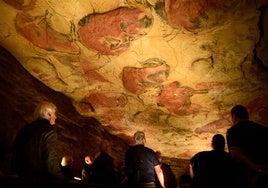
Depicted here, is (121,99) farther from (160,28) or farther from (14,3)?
(14,3)

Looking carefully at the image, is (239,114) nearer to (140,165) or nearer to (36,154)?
(140,165)

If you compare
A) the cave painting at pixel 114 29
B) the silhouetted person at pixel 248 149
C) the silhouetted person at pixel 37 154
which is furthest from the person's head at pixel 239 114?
the cave painting at pixel 114 29

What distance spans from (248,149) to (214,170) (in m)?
0.44

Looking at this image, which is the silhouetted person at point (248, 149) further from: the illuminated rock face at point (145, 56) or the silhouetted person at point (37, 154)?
the illuminated rock face at point (145, 56)

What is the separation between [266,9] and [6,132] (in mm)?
5649

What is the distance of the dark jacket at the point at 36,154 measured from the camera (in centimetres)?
316

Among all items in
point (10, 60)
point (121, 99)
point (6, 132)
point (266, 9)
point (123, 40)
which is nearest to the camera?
point (266, 9)

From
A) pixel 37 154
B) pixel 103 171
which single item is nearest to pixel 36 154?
pixel 37 154

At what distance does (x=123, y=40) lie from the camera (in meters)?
6.33

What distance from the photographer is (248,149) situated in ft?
10.6

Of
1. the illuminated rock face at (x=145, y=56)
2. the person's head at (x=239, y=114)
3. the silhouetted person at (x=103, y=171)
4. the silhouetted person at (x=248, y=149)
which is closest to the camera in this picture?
the silhouetted person at (x=248, y=149)

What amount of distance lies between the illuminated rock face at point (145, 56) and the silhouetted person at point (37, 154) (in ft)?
10.3

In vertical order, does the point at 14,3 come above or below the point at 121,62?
above

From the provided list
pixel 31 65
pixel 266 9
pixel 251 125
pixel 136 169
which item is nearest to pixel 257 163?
pixel 251 125
